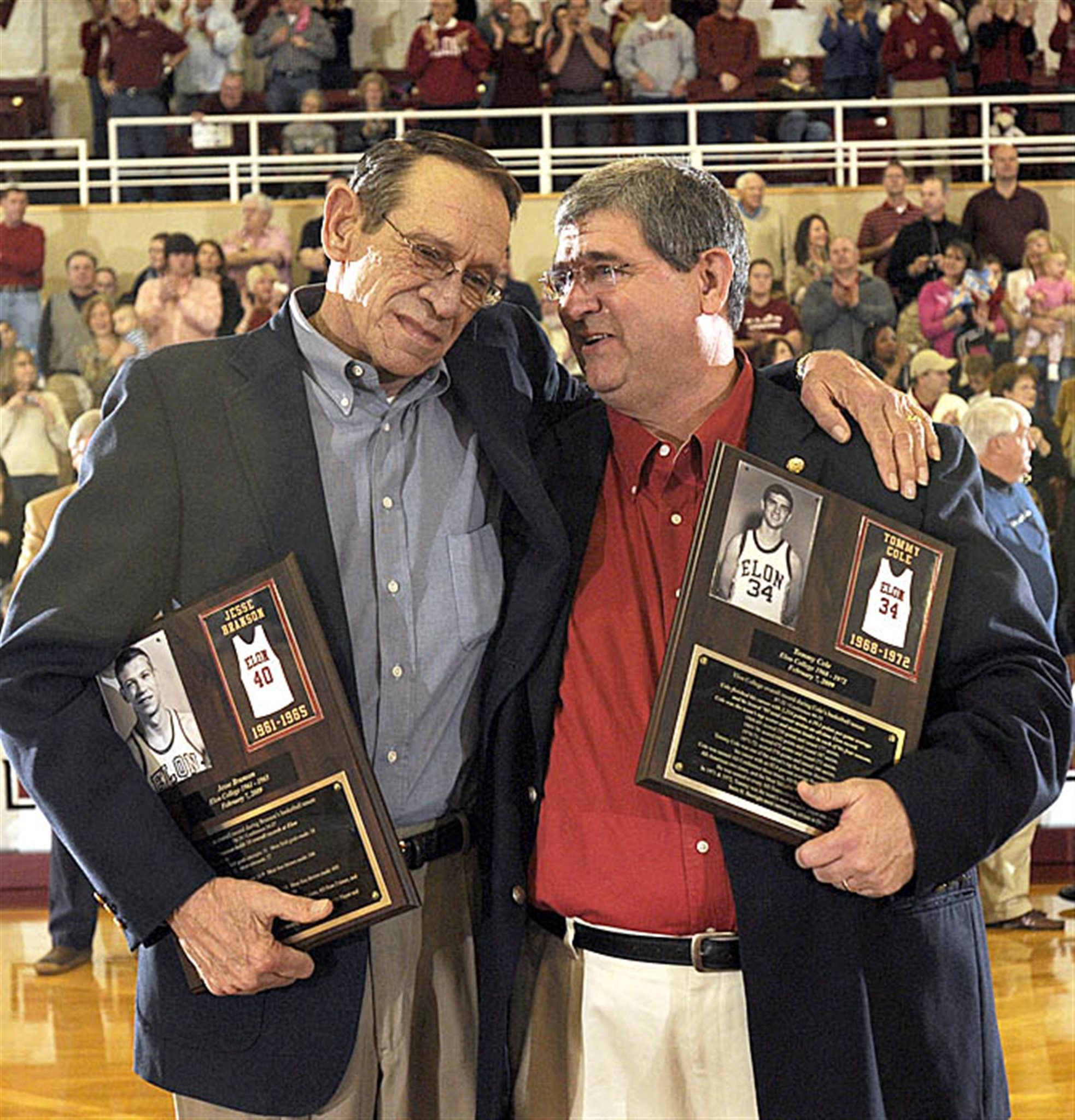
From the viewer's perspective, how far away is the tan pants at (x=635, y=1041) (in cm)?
177

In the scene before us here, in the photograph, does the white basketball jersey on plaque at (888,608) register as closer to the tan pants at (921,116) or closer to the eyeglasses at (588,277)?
the eyeglasses at (588,277)

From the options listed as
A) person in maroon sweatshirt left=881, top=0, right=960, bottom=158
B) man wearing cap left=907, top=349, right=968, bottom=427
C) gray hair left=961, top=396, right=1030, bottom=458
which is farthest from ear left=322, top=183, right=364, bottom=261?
person in maroon sweatshirt left=881, top=0, right=960, bottom=158

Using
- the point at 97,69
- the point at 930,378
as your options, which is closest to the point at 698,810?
the point at 930,378

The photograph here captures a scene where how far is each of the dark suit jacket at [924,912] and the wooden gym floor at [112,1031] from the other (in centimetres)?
189

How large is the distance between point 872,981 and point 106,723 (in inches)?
34.4

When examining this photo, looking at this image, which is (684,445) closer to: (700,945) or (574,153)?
(700,945)

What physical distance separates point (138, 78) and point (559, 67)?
2.53 m

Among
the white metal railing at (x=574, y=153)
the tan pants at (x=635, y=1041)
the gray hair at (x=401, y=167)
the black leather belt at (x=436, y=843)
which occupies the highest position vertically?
the white metal railing at (x=574, y=153)

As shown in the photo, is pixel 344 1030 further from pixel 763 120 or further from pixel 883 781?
pixel 763 120

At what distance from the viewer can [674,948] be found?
1.76m

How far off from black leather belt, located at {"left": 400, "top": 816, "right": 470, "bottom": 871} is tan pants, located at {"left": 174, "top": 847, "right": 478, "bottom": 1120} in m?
Answer: 0.01

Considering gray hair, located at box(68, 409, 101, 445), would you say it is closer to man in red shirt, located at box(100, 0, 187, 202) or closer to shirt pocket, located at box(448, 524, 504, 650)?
shirt pocket, located at box(448, 524, 504, 650)

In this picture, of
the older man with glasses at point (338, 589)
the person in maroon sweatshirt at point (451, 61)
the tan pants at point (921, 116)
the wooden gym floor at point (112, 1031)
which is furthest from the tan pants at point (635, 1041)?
the tan pants at point (921, 116)

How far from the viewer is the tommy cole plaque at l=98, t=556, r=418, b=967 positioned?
1607mm
